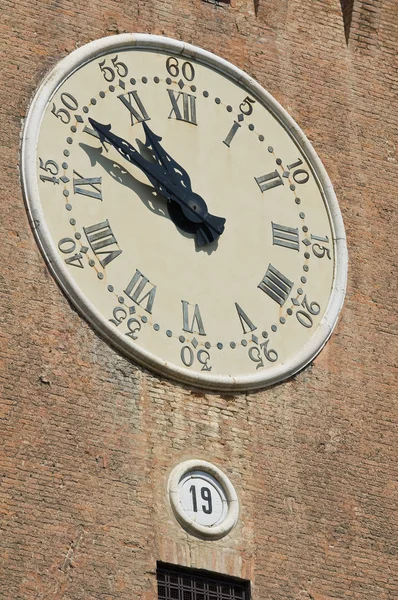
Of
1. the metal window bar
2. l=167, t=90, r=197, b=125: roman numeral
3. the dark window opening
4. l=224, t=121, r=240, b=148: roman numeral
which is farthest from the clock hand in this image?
the metal window bar

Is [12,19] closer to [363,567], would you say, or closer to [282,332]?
[282,332]

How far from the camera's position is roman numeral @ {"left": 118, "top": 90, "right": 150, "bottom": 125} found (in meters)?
21.5

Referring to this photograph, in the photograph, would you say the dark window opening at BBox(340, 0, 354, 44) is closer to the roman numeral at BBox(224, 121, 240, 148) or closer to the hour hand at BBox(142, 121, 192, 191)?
the roman numeral at BBox(224, 121, 240, 148)

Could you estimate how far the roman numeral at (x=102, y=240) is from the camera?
20766mm

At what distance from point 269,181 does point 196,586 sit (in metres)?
3.91

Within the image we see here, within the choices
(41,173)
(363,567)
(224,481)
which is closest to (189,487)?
(224,481)

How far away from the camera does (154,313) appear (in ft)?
68.1

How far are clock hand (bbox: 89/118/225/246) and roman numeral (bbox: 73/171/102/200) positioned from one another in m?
0.40

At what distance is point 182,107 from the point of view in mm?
21859

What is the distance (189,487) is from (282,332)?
1.83 metres

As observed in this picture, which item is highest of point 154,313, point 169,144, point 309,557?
point 169,144

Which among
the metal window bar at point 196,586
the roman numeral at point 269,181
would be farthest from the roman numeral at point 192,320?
the metal window bar at point 196,586

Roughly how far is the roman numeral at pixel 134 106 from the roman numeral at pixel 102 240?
1.11m

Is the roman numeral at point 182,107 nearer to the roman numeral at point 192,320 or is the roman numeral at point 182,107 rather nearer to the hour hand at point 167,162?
the hour hand at point 167,162
